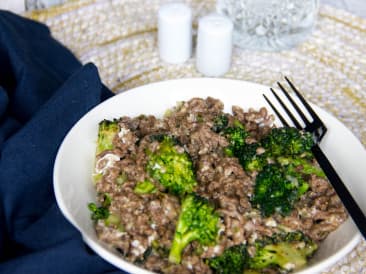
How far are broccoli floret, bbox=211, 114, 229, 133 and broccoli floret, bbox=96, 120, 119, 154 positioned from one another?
0.90 feet

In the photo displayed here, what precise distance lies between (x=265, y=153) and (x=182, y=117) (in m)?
0.29

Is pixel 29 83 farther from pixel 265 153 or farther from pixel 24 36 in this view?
pixel 265 153

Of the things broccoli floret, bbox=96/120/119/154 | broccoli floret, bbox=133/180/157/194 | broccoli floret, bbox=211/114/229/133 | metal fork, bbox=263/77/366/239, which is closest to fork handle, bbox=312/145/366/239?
metal fork, bbox=263/77/366/239

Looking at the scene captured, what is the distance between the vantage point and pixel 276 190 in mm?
1412

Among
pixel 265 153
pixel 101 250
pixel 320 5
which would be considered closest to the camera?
pixel 101 250

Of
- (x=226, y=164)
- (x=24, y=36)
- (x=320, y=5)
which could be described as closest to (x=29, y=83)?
(x=24, y=36)

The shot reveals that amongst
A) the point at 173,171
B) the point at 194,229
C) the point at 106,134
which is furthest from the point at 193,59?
the point at 194,229

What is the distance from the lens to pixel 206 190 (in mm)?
1474

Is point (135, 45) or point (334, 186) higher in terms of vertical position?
point (334, 186)

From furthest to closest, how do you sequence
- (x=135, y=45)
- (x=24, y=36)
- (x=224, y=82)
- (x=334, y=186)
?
(x=135, y=45) → (x=24, y=36) → (x=224, y=82) → (x=334, y=186)

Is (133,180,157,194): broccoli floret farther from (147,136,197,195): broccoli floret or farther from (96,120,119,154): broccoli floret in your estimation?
(96,120,119,154): broccoli floret

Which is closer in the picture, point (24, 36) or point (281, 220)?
point (281, 220)

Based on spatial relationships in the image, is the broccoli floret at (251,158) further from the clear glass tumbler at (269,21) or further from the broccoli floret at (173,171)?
the clear glass tumbler at (269,21)

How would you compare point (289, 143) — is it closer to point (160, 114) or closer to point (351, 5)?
point (160, 114)
